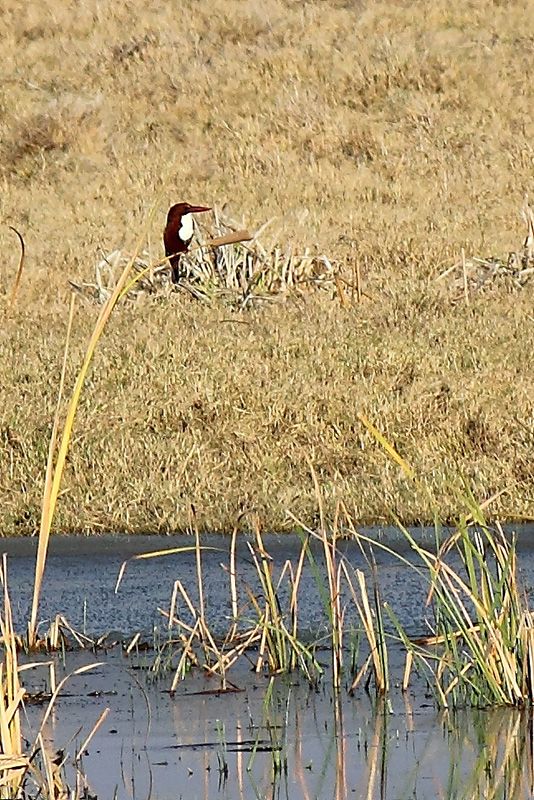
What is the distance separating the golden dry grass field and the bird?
0.92 ft

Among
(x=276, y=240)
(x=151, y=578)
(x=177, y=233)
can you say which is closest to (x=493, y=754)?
(x=151, y=578)

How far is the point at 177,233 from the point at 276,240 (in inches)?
62.3

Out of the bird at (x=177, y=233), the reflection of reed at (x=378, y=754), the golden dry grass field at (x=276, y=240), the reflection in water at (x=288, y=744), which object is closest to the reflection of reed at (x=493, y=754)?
the reflection in water at (x=288, y=744)

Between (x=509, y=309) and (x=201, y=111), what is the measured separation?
12174 millimetres

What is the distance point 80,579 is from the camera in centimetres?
730

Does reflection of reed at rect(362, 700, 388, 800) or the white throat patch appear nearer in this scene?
reflection of reed at rect(362, 700, 388, 800)

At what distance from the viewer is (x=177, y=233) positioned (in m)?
12.9

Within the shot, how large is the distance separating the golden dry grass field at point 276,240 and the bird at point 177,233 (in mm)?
282

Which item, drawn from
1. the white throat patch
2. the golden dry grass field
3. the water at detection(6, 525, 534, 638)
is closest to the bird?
the white throat patch

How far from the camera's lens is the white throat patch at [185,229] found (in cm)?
1291

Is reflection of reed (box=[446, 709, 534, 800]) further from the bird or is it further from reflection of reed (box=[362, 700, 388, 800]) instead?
the bird

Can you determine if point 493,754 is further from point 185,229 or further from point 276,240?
point 276,240

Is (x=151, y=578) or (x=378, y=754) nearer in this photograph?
(x=378, y=754)

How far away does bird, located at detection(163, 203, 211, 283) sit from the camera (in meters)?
12.7
